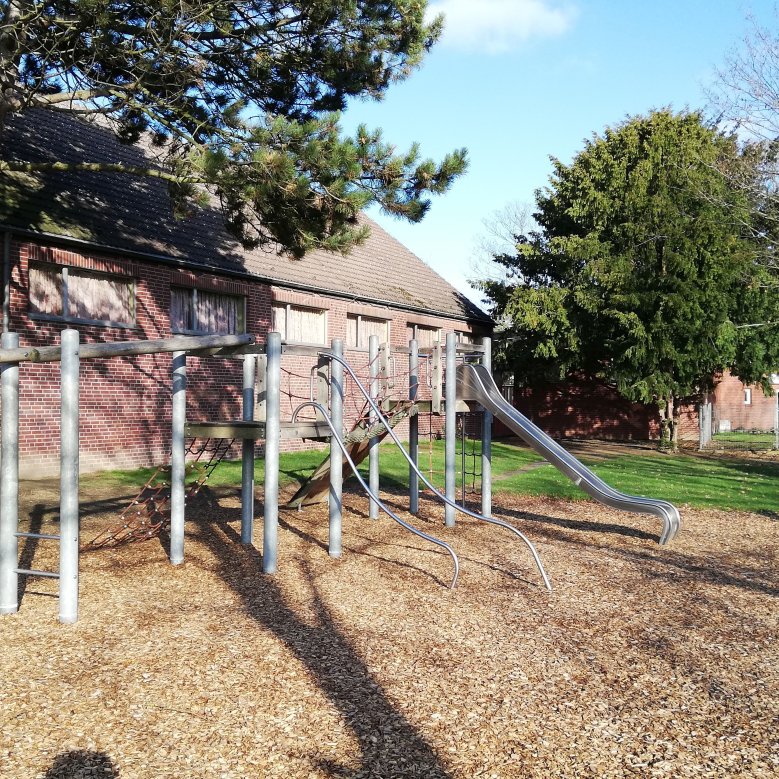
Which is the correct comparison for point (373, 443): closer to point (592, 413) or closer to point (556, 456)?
point (556, 456)

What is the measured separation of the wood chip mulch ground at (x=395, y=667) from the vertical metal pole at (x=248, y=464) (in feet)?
1.51

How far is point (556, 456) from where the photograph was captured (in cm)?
833

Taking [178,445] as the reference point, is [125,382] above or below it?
above

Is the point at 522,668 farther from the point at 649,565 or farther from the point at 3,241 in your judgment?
the point at 3,241

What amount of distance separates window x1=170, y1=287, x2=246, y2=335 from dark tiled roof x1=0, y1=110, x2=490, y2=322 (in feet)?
2.28

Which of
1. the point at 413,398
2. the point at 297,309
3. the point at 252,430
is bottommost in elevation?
the point at 252,430

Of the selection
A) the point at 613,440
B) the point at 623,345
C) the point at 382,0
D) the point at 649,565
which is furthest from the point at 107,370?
the point at 613,440

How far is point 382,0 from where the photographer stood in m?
10.3

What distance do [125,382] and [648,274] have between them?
555 inches

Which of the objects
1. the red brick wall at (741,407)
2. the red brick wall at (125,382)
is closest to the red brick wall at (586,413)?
the red brick wall at (741,407)

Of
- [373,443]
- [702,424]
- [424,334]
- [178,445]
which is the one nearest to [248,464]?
[178,445]

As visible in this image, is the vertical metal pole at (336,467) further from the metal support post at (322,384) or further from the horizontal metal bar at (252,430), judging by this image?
the metal support post at (322,384)

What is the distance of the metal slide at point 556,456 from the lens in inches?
318

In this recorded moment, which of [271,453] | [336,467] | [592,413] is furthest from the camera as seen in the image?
[592,413]
